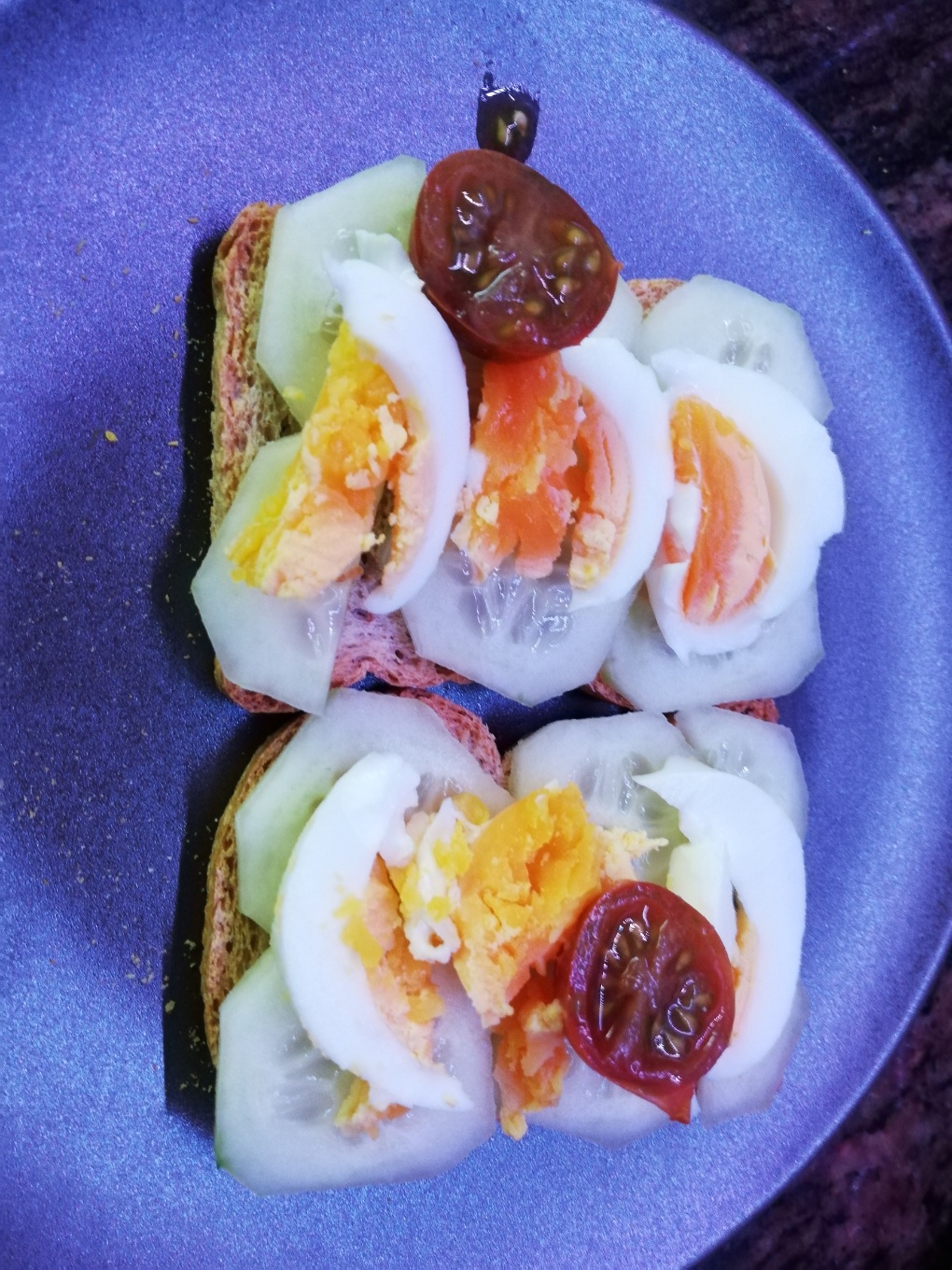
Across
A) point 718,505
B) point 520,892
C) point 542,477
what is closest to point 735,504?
point 718,505

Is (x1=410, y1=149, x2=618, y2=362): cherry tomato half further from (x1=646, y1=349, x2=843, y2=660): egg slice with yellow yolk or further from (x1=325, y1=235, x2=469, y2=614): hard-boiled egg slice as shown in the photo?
(x1=646, y1=349, x2=843, y2=660): egg slice with yellow yolk

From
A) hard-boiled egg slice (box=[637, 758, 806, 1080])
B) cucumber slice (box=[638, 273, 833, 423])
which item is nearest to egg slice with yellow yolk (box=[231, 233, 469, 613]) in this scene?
cucumber slice (box=[638, 273, 833, 423])

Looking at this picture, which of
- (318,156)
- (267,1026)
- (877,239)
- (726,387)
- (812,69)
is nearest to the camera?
(267,1026)

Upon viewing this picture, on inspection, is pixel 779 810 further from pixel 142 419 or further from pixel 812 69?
pixel 812 69

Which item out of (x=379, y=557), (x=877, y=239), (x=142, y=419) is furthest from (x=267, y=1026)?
(x=877, y=239)

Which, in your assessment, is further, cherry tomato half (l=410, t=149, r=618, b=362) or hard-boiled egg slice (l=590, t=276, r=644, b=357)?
hard-boiled egg slice (l=590, t=276, r=644, b=357)

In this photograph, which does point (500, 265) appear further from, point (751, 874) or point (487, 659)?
point (751, 874)

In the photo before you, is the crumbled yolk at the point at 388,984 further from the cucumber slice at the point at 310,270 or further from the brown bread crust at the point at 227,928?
the cucumber slice at the point at 310,270
